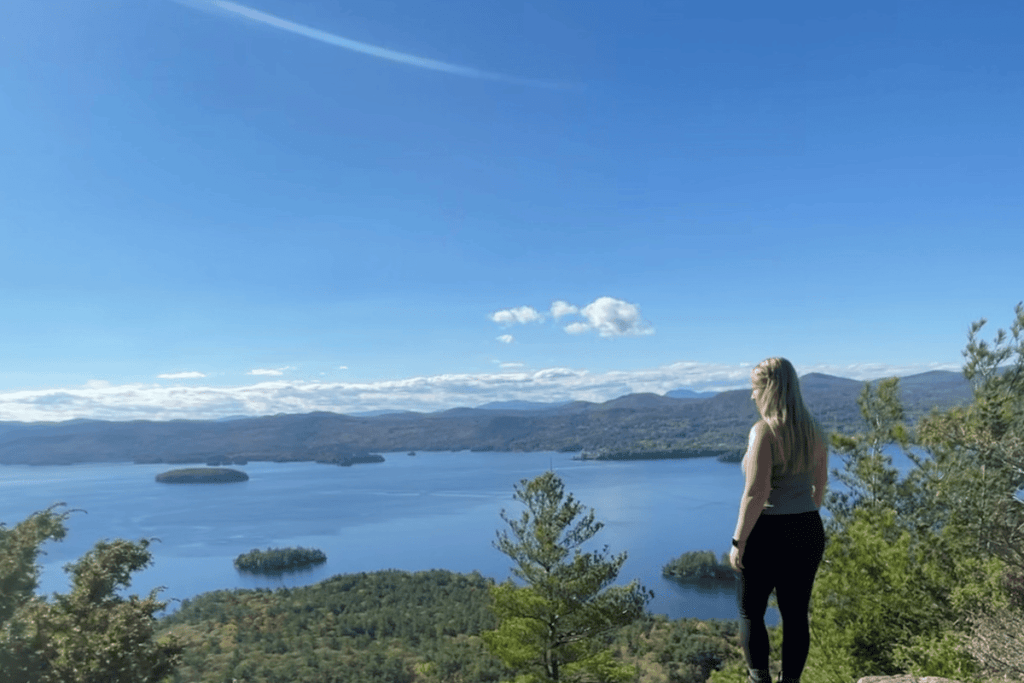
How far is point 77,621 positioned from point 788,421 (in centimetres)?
1403

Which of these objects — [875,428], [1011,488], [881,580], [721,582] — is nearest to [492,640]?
[881,580]

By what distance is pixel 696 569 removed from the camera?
58.6 metres

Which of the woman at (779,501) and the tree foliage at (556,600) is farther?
the tree foliage at (556,600)

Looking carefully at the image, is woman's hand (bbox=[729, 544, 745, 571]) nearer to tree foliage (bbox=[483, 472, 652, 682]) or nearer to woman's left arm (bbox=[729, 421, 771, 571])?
woman's left arm (bbox=[729, 421, 771, 571])

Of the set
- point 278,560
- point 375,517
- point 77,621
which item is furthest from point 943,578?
point 375,517

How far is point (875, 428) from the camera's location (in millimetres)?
14539

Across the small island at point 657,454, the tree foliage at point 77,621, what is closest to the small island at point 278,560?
the tree foliage at point 77,621

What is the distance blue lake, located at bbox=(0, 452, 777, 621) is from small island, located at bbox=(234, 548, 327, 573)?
1648 mm

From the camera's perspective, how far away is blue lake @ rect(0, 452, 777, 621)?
65.6 meters

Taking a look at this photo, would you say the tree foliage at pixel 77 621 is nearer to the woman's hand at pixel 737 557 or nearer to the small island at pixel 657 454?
the woman's hand at pixel 737 557

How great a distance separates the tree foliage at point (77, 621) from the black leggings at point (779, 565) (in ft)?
40.2

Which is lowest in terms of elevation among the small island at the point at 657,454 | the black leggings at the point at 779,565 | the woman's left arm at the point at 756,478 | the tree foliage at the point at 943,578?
the small island at the point at 657,454

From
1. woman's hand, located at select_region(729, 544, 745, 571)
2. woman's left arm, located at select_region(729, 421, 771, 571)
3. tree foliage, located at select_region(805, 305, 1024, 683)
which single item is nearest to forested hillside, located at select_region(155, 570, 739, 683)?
tree foliage, located at select_region(805, 305, 1024, 683)

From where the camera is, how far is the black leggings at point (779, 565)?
2.35 metres
